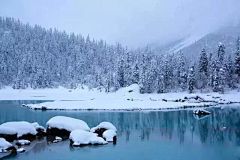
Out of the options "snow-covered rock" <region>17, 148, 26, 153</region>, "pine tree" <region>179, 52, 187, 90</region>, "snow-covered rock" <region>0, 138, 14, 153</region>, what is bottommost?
"snow-covered rock" <region>17, 148, 26, 153</region>

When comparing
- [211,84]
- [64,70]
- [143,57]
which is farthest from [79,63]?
[211,84]

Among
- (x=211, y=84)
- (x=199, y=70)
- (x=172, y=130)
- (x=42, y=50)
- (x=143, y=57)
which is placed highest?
(x=42, y=50)

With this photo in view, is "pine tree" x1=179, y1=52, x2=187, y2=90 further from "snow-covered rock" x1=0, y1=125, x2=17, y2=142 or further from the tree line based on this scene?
"snow-covered rock" x1=0, y1=125, x2=17, y2=142

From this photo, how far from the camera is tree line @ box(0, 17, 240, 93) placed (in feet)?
276

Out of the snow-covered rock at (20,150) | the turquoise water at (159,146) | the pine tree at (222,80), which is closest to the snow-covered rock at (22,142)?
the turquoise water at (159,146)

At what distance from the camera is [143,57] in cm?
10838

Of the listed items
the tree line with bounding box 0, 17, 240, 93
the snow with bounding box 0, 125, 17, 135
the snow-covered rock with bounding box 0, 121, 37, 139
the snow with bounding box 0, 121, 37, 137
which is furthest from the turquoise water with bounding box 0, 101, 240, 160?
the tree line with bounding box 0, 17, 240, 93

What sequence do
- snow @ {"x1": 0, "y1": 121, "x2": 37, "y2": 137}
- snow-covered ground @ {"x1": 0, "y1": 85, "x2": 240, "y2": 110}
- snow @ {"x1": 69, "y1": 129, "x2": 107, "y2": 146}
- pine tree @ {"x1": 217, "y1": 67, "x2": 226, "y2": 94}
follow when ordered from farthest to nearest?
1. pine tree @ {"x1": 217, "y1": 67, "x2": 226, "y2": 94}
2. snow-covered ground @ {"x1": 0, "y1": 85, "x2": 240, "y2": 110}
3. snow @ {"x1": 0, "y1": 121, "x2": 37, "y2": 137}
4. snow @ {"x1": 69, "y1": 129, "x2": 107, "y2": 146}

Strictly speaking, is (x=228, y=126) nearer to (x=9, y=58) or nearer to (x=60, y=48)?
(x=9, y=58)

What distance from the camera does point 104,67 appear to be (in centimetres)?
16025

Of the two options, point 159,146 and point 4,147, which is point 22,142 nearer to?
point 4,147

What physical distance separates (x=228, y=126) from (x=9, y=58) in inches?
6153

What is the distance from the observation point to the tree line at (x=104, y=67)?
8419cm

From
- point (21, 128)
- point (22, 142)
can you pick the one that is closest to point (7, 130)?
point (21, 128)
